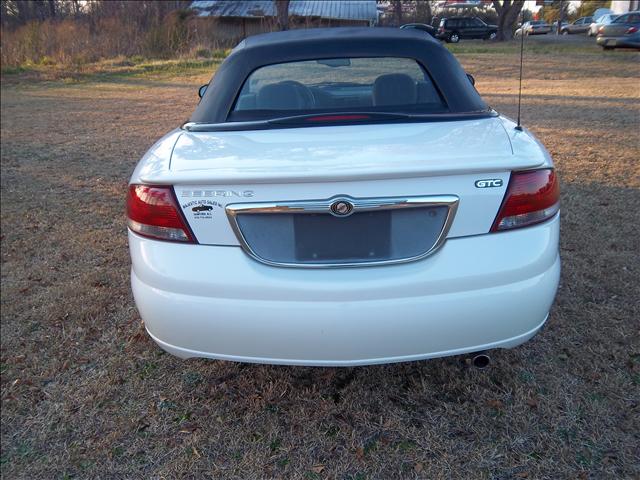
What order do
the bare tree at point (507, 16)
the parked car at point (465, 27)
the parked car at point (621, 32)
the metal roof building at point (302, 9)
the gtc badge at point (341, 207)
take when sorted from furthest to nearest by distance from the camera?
the metal roof building at point (302, 9) → the parked car at point (465, 27) → the bare tree at point (507, 16) → the parked car at point (621, 32) → the gtc badge at point (341, 207)

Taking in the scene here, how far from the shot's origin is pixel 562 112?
31.9ft

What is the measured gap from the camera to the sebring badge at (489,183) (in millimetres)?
1980

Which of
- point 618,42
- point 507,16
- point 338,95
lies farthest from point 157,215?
point 507,16

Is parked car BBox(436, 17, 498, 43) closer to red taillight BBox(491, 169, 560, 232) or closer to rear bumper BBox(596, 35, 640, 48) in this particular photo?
rear bumper BBox(596, 35, 640, 48)

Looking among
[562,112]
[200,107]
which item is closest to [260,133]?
[200,107]

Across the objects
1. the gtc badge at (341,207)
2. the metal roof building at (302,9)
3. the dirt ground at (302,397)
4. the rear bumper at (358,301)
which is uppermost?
the metal roof building at (302,9)


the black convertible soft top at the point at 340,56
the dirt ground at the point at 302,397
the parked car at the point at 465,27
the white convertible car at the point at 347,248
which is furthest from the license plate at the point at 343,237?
the parked car at the point at 465,27

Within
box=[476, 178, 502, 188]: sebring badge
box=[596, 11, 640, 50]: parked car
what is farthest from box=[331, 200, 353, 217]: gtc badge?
box=[596, 11, 640, 50]: parked car

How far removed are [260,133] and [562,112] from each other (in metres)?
8.79

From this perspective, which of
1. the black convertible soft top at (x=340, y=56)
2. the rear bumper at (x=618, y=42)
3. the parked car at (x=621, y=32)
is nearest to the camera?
the black convertible soft top at (x=340, y=56)

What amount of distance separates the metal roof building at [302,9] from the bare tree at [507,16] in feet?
28.8

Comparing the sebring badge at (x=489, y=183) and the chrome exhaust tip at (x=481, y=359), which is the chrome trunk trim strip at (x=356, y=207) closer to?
the sebring badge at (x=489, y=183)

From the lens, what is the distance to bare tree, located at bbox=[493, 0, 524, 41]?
1406 inches

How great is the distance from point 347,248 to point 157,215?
2.46ft
